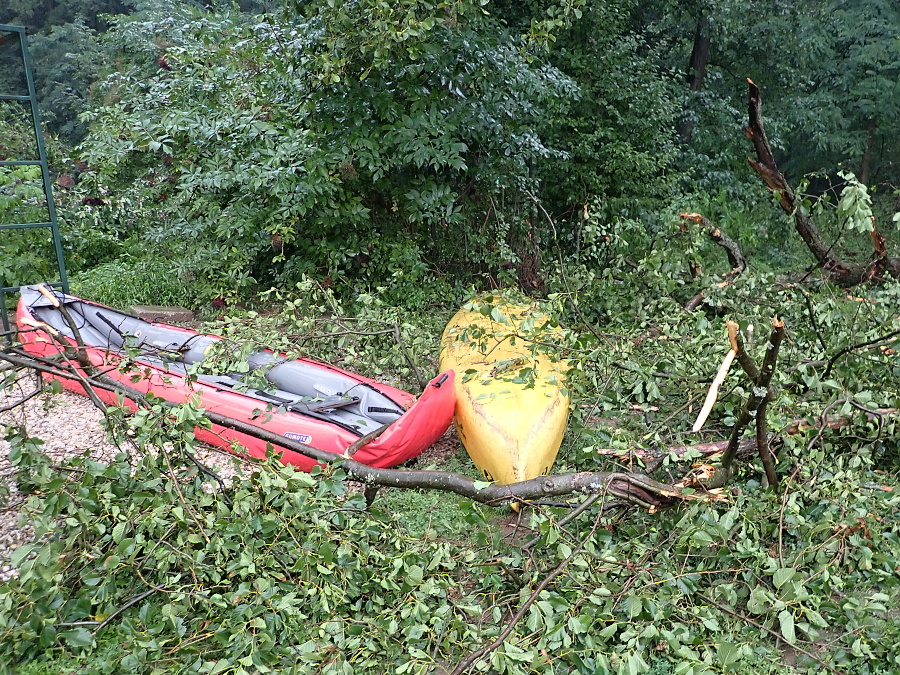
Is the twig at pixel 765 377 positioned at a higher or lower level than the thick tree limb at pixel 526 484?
higher

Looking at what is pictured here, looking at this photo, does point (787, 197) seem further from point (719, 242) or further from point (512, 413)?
point (512, 413)

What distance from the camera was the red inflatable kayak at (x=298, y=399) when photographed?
3625 mm

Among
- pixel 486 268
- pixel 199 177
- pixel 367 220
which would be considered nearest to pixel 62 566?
pixel 199 177

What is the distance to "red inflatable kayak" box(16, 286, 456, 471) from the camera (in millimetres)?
3625

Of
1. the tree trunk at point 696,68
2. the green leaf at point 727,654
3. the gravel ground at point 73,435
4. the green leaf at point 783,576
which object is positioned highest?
the tree trunk at point 696,68

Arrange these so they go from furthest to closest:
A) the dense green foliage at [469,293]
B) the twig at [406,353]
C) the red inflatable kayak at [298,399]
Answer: the twig at [406,353] < the red inflatable kayak at [298,399] < the dense green foliage at [469,293]

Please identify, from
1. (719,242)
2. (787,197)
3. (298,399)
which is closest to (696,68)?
(719,242)

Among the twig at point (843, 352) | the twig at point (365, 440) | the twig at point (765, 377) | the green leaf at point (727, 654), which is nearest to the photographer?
the green leaf at point (727, 654)

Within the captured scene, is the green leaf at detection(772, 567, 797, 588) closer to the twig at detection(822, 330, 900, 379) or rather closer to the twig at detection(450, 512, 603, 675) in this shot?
the twig at detection(450, 512, 603, 675)

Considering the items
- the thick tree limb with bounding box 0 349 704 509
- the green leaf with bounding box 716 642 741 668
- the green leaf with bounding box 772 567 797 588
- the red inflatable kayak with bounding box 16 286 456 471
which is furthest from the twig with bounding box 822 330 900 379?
the red inflatable kayak with bounding box 16 286 456 471

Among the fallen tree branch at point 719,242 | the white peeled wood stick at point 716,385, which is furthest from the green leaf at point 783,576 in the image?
the fallen tree branch at point 719,242

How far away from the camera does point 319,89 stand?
6043 millimetres

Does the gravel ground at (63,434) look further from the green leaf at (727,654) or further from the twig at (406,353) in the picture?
the green leaf at (727,654)

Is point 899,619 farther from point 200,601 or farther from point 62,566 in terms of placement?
point 62,566
